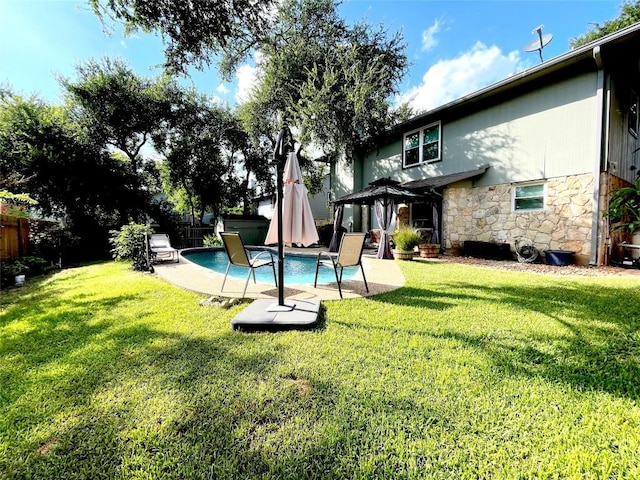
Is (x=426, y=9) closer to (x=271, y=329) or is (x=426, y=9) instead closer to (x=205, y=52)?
(x=205, y=52)

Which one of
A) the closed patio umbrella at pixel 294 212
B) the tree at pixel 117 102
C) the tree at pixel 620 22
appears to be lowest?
the closed patio umbrella at pixel 294 212

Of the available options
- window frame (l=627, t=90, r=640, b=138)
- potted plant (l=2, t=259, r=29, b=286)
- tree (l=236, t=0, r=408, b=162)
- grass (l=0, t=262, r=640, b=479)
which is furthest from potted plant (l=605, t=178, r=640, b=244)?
potted plant (l=2, t=259, r=29, b=286)

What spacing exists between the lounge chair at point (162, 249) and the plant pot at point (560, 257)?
11911mm

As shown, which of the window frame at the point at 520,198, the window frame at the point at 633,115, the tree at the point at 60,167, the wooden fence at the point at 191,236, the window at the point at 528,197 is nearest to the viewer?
the window frame at the point at 520,198

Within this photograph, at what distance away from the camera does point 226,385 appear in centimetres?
229

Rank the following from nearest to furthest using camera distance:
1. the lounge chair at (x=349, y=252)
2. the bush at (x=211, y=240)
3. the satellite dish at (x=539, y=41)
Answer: the lounge chair at (x=349, y=252), the satellite dish at (x=539, y=41), the bush at (x=211, y=240)

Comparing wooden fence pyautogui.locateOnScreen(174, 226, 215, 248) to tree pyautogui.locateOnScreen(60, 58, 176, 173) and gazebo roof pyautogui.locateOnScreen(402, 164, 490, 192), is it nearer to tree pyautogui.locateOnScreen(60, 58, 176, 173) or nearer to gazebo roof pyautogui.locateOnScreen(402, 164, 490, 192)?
tree pyautogui.locateOnScreen(60, 58, 176, 173)

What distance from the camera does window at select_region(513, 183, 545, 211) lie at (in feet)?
30.6

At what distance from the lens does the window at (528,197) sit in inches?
367

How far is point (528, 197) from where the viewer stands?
9609 mm

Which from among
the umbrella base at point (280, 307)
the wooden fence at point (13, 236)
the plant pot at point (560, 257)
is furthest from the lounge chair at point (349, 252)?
the wooden fence at point (13, 236)

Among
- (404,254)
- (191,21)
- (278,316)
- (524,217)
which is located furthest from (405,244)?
(191,21)

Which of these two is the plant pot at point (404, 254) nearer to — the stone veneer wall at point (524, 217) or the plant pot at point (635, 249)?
the stone veneer wall at point (524, 217)

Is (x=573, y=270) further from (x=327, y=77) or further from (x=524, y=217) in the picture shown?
(x=327, y=77)
